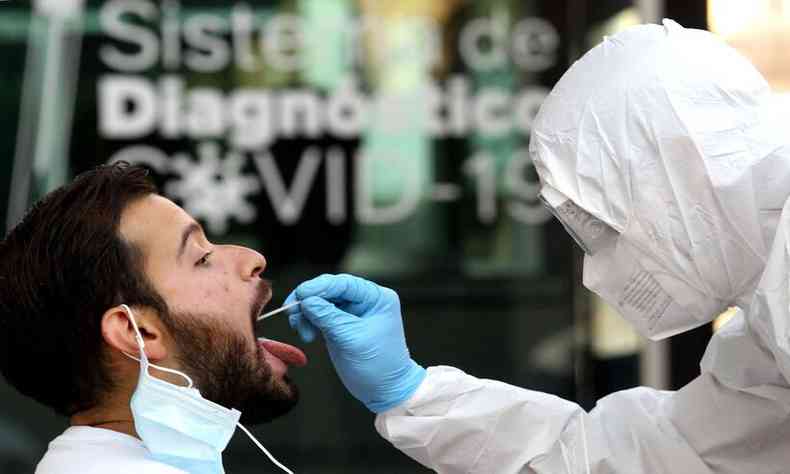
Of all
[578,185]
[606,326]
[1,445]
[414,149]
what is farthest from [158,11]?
[578,185]

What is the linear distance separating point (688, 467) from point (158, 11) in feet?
7.90

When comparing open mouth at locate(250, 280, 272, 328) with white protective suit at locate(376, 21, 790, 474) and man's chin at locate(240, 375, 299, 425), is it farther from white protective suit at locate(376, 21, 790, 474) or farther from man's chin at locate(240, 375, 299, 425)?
white protective suit at locate(376, 21, 790, 474)

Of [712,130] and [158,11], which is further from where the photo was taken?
[158,11]

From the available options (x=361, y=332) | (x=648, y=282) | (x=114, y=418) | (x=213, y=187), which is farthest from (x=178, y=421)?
(x=213, y=187)

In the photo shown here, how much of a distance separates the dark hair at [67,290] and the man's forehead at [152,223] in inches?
0.6

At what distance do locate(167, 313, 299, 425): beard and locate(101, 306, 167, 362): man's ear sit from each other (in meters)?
0.03

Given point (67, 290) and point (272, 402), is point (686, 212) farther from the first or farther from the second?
point (67, 290)

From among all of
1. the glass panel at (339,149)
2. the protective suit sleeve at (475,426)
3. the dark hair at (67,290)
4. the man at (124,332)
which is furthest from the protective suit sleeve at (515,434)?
the glass panel at (339,149)

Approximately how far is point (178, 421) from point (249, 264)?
0.95ft

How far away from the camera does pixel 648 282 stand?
2193 mm

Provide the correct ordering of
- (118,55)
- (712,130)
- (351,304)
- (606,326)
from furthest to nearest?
(606,326) < (118,55) < (351,304) < (712,130)

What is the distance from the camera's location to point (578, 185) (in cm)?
215

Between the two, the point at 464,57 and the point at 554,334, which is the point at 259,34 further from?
the point at 554,334

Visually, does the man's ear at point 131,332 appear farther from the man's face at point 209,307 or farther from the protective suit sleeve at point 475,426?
the protective suit sleeve at point 475,426
